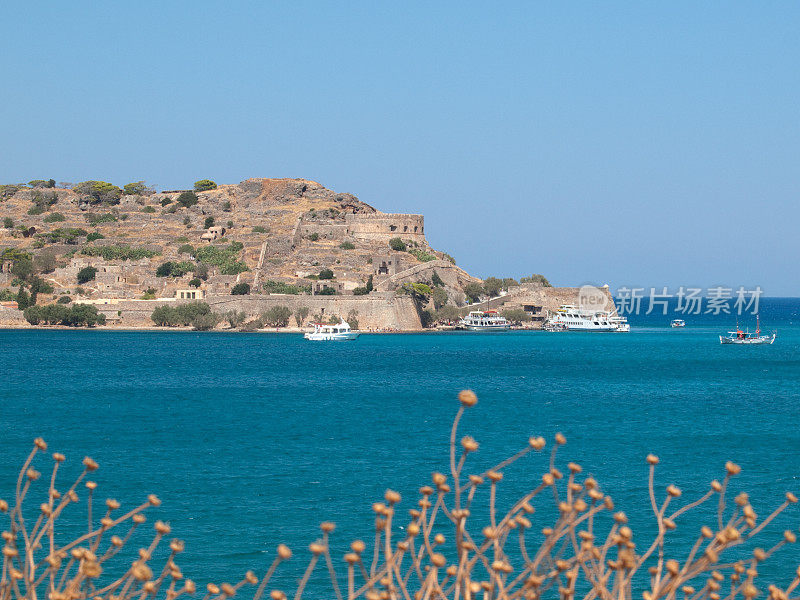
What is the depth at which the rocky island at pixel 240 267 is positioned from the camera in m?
57.0

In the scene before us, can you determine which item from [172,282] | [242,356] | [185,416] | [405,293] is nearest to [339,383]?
[185,416]

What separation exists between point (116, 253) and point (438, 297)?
1954cm

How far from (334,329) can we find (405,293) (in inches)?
191

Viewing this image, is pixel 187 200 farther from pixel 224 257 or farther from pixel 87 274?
pixel 87 274

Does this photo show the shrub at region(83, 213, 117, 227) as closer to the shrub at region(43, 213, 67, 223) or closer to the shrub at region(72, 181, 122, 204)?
the shrub at region(43, 213, 67, 223)

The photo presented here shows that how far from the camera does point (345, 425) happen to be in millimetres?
22297

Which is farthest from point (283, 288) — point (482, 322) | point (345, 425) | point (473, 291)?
point (345, 425)

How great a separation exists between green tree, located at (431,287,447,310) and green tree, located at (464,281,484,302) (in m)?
2.93

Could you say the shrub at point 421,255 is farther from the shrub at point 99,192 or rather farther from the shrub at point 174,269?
the shrub at point 99,192

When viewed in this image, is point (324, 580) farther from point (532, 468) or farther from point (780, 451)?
point (780, 451)

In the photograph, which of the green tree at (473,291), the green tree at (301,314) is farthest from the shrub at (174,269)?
the green tree at (473,291)

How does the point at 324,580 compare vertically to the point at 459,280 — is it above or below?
below

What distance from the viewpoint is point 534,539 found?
38.0ft

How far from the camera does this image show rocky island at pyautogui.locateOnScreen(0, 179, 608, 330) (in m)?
57.0
